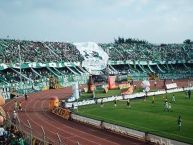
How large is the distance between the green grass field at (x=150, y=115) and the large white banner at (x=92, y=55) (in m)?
33.7

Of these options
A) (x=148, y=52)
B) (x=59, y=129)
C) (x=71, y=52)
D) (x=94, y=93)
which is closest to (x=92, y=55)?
(x=71, y=52)

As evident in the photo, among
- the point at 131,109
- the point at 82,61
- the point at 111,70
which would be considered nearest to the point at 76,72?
the point at 82,61

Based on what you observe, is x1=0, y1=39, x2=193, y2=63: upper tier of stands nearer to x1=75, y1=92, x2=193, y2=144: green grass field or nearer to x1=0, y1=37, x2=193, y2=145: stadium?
x1=0, y1=37, x2=193, y2=145: stadium

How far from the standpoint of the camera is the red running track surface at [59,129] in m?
29.2

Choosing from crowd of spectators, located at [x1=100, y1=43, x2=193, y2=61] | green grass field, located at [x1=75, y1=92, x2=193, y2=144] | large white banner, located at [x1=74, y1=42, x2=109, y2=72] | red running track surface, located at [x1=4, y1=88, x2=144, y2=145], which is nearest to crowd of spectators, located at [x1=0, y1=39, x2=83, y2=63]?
large white banner, located at [x1=74, y1=42, x2=109, y2=72]

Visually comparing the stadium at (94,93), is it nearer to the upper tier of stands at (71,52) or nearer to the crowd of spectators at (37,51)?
the crowd of spectators at (37,51)

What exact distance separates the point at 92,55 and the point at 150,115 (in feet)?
161

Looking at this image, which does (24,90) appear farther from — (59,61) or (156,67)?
(156,67)

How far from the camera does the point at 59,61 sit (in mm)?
76188

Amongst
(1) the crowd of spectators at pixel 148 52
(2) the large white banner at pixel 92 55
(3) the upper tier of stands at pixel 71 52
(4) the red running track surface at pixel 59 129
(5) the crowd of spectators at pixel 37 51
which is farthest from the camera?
(1) the crowd of spectators at pixel 148 52

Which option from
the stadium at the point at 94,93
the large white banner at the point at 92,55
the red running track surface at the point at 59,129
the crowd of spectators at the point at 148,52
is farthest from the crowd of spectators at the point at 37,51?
the red running track surface at the point at 59,129

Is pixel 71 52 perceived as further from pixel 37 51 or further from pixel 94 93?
pixel 94 93

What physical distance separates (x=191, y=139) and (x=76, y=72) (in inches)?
2077

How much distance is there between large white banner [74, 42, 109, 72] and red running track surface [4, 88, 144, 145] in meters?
32.6
